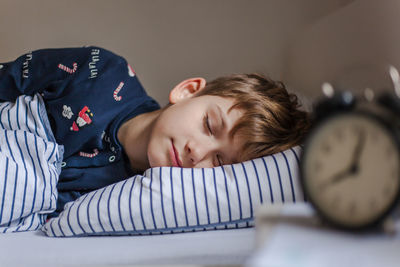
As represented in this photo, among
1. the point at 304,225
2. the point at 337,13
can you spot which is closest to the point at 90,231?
the point at 304,225

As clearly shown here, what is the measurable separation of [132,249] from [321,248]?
38 centimetres

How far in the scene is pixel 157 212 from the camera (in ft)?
2.61

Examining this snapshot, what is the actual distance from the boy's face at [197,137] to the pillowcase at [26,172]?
213 millimetres

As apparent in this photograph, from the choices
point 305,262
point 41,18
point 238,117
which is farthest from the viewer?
point 41,18

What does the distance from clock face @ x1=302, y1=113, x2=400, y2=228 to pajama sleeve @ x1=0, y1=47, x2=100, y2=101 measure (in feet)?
2.81

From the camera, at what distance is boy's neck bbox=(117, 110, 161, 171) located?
3.67 feet

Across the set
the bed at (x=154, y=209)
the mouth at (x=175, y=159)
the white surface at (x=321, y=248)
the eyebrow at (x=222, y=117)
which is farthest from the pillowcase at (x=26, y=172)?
the white surface at (x=321, y=248)

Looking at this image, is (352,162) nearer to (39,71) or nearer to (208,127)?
(208,127)

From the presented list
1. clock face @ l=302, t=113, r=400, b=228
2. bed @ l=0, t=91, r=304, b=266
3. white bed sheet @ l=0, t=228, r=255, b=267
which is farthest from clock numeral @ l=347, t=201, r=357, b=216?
bed @ l=0, t=91, r=304, b=266

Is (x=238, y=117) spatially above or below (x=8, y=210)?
above

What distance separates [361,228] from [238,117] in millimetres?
579

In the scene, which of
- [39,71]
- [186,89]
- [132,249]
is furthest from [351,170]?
[39,71]

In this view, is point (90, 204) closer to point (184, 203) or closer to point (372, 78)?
point (184, 203)

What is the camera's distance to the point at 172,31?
5.91 feet
